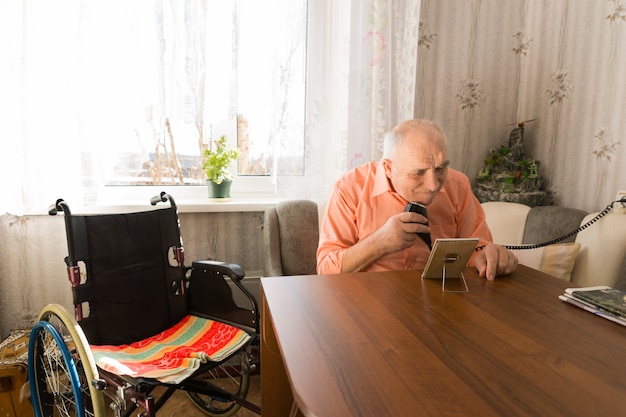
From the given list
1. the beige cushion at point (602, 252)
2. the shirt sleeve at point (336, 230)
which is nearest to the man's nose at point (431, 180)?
the shirt sleeve at point (336, 230)

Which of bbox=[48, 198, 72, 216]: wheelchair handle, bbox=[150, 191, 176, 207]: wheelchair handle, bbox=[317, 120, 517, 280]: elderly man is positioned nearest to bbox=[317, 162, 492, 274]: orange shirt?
bbox=[317, 120, 517, 280]: elderly man

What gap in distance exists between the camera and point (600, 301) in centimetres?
102

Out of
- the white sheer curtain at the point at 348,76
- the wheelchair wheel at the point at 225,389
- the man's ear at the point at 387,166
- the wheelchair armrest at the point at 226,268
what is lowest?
the wheelchair wheel at the point at 225,389

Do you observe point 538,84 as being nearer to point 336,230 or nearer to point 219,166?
point 336,230

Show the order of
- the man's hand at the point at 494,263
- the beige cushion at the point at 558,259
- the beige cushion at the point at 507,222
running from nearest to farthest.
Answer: the man's hand at the point at 494,263 < the beige cushion at the point at 558,259 < the beige cushion at the point at 507,222

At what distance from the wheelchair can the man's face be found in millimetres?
719

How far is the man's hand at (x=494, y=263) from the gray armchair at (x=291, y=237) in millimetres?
912

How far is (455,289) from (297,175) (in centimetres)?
115

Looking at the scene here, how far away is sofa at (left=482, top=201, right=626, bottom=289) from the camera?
167 centimetres

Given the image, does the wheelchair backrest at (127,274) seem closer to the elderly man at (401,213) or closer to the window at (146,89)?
the window at (146,89)

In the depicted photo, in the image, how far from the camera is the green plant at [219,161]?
2.13 metres

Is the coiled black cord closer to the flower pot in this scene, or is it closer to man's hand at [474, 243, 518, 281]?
man's hand at [474, 243, 518, 281]

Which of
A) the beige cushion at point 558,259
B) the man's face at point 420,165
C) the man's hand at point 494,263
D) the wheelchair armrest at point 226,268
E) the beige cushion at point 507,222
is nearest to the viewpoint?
the man's hand at point 494,263

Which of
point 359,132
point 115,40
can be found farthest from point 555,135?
point 115,40
